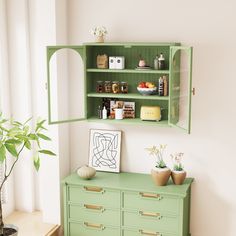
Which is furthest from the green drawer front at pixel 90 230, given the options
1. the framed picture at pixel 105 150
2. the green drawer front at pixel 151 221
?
the framed picture at pixel 105 150

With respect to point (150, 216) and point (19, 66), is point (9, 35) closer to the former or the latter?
point (19, 66)

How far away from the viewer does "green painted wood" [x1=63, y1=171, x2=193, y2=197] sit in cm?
356

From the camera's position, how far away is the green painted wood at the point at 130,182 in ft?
11.7

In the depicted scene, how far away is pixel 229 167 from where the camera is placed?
3.72m

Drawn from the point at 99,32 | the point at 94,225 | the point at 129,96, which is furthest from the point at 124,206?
the point at 99,32

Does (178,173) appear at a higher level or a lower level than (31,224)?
higher

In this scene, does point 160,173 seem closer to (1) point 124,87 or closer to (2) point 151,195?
(2) point 151,195

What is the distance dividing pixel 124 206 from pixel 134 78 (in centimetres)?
113

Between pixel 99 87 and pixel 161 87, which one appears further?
pixel 99 87

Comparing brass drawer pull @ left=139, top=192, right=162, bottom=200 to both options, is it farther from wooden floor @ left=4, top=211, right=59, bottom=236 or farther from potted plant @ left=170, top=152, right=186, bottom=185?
wooden floor @ left=4, top=211, right=59, bottom=236

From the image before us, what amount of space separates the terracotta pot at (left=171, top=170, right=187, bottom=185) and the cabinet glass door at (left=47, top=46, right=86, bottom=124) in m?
0.95

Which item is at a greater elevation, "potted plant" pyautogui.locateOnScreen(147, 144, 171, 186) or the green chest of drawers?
"potted plant" pyautogui.locateOnScreen(147, 144, 171, 186)

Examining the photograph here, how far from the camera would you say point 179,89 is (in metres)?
3.76

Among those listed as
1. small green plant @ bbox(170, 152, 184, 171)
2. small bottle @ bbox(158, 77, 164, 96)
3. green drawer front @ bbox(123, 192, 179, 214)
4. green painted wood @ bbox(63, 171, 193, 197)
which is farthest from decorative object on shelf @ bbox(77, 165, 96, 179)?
small bottle @ bbox(158, 77, 164, 96)
